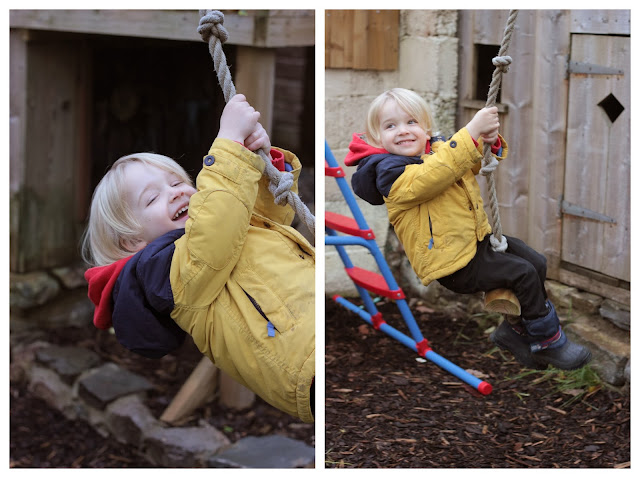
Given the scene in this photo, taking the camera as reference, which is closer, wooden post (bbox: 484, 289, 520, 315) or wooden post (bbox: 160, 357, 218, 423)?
wooden post (bbox: 484, 289, 520, 315)

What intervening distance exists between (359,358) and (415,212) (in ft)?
2.82

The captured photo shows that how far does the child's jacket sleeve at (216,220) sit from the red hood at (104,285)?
0.17m

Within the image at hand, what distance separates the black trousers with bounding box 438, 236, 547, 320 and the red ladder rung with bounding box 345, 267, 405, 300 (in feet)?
2.49

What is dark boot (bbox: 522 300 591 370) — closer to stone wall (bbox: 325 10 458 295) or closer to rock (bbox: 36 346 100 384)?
stone wall (bbox: 325 10 458 295)

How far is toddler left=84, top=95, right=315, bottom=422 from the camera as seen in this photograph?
160 centimetres

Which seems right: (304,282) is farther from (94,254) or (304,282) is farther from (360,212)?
(360,212)

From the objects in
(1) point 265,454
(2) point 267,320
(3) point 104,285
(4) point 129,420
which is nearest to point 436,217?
(2) point 267,320

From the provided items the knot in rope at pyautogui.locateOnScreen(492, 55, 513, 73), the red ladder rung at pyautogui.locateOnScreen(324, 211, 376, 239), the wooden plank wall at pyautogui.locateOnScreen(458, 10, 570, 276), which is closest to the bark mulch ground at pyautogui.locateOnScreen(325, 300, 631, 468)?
the red ladder rung at pyautogui.locateOnScreen(324, 211, 376, 239)

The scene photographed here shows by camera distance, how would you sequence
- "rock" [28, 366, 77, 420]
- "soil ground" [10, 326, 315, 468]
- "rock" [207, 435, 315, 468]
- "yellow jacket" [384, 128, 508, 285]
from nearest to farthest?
"yellow jacket" [384, 128, 508, 285], "rock" [207, 435, 315, 468], "soil ground" [10, 326, 315, 468], "rock" [28, 366, 77, 420]

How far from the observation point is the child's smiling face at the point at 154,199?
68.8 inches

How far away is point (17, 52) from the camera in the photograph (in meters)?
3.96

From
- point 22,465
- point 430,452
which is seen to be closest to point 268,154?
point 430,452

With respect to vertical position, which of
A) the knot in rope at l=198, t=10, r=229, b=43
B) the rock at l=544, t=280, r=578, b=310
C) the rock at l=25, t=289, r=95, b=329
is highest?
the knot in rope at l=198, t=10, r=229, b=43

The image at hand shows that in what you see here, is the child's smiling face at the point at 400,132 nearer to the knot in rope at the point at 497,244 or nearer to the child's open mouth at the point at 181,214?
the knot in rope at the point at 497,244
